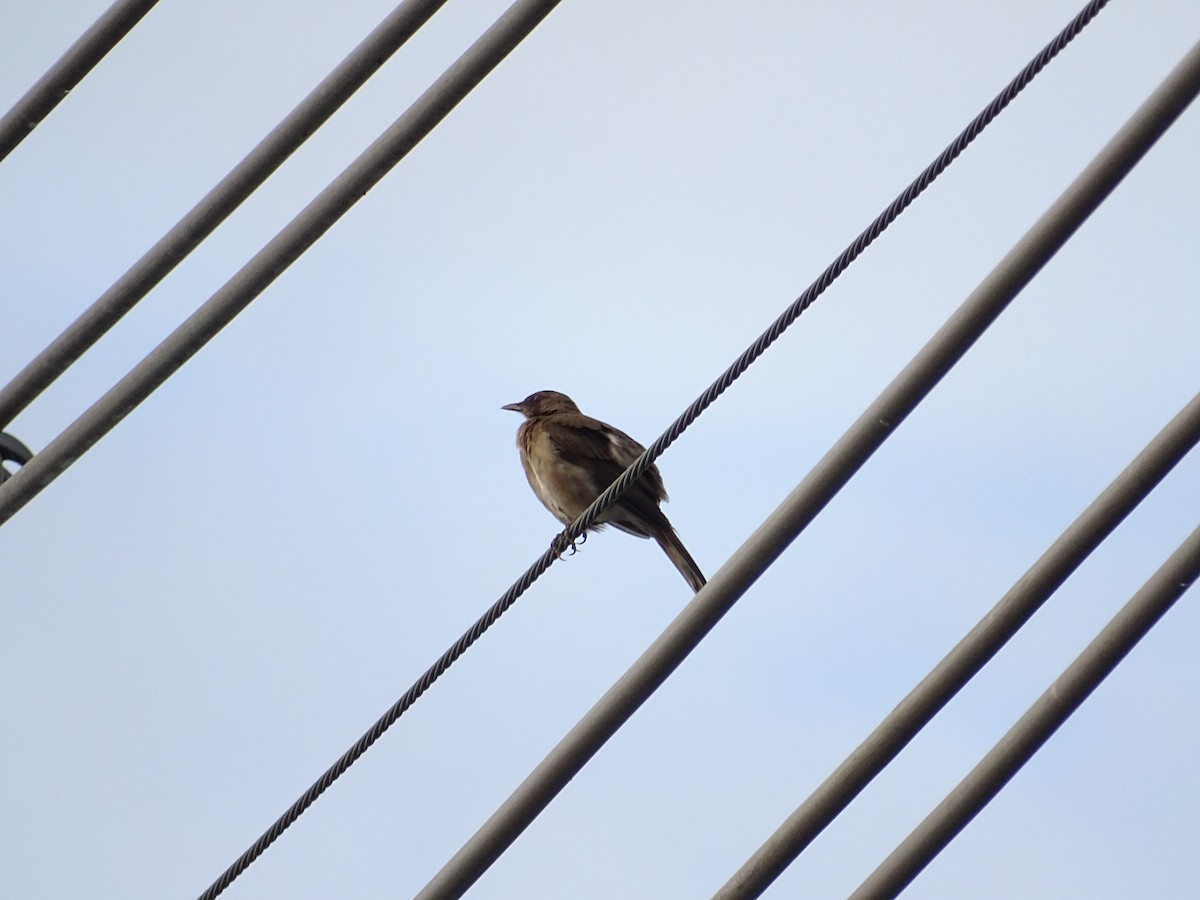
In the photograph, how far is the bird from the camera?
8.65 metres

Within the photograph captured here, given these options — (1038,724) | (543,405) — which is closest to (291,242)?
(1038,724)

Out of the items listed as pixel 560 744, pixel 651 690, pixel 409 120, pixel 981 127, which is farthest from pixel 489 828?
pixel 981 127

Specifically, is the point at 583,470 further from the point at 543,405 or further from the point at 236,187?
the point at 236,187

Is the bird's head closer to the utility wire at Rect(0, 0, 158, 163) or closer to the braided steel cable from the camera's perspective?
the braided steel cable

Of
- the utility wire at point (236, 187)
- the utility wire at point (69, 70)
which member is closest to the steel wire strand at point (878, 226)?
the utility wire at point (236, 187)

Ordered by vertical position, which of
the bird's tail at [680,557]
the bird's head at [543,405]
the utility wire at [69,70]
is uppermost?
the bird's head at [543,405]

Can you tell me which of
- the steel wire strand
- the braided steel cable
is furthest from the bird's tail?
the steel wire strand

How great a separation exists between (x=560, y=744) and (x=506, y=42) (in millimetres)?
2079

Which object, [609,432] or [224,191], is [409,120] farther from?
[609,432]

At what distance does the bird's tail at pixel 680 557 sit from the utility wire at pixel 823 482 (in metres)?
3.51

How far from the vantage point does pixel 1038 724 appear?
465 cm

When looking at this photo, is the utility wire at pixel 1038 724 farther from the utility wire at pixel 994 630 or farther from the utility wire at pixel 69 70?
the utility wire at pixel 69 70

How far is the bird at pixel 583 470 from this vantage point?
8.65 m

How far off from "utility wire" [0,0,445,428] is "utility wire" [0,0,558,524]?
0.16 meters
